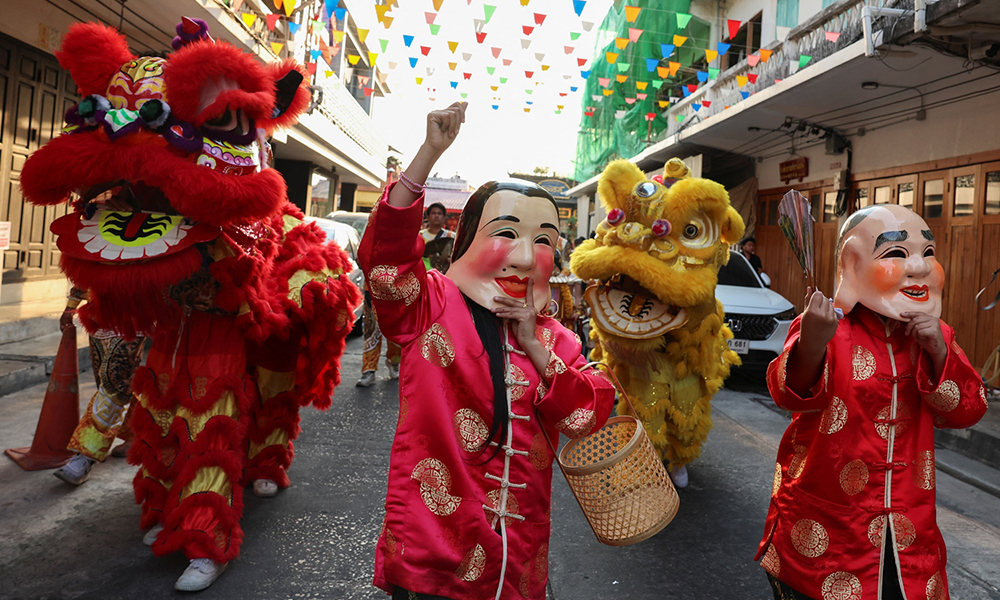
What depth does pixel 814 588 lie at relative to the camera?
7.16ft

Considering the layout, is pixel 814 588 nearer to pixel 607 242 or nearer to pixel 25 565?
pixel 607 242

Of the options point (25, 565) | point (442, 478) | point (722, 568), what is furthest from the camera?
point (722, 568)

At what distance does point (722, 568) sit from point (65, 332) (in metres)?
3.88

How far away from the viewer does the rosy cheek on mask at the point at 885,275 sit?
2.27m

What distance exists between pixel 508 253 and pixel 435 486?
65 centimetres

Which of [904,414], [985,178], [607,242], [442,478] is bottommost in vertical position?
[442,478]

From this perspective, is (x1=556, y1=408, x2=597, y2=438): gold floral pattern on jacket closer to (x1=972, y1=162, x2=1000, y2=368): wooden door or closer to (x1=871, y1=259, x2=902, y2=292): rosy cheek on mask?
(x1=871, y1=259, x2=902, y2=292): rosy cheek on mask

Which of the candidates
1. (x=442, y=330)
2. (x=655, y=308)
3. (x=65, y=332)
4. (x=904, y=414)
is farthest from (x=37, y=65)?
(x=904, y=414)

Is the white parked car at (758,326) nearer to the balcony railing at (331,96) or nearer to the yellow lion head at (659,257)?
the yellow lion head at (659,257)

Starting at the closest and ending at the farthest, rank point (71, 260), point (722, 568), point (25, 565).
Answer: point (71, 260), point (25, 565), point (722, 568)

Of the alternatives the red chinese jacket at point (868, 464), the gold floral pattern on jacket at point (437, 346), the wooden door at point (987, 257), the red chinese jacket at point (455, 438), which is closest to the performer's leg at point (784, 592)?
the red chinese jacket at point (868, 464)

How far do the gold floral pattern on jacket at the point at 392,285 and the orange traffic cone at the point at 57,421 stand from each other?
3.21m

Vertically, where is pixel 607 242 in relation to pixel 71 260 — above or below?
above

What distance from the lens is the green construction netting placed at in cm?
1490
